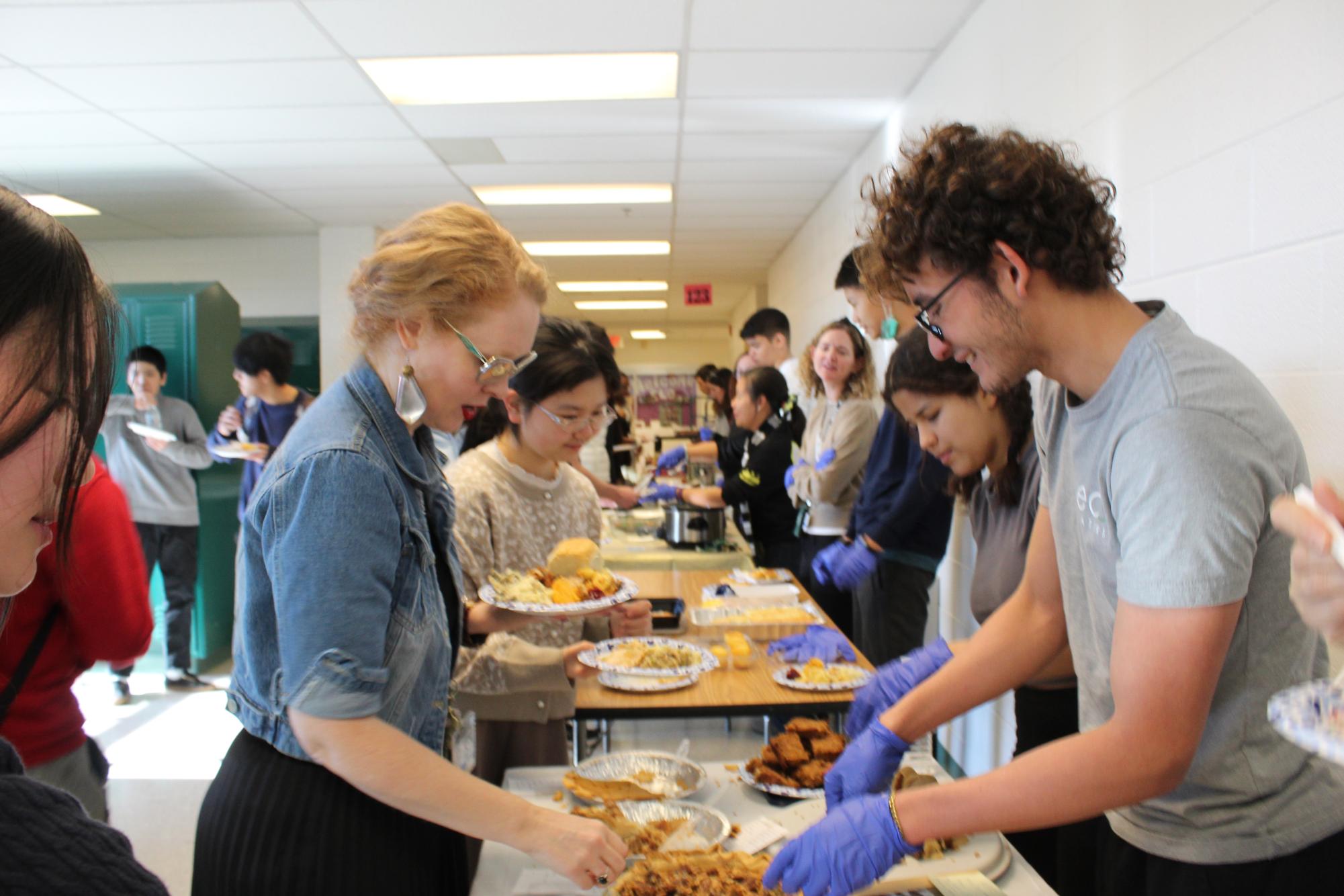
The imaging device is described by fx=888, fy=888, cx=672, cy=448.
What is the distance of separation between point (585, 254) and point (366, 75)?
4.51 meters

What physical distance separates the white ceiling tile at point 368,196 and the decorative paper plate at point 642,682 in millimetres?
4469

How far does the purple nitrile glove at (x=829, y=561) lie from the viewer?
3.33 m

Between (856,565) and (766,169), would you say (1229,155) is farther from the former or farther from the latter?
(766,169)

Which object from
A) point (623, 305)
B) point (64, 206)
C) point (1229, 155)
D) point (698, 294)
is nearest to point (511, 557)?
point (1229, 155)

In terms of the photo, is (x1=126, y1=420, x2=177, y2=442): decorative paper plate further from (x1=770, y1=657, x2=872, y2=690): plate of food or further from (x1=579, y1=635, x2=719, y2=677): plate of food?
→ (x1=770, y1=657, x2=872, y2=690): plate of food

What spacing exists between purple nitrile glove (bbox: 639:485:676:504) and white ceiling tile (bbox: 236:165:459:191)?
2.37 m

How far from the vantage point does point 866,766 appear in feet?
4.48

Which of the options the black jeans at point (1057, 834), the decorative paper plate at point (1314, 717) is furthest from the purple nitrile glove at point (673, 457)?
the decorative paper plate at point (1314, 717)

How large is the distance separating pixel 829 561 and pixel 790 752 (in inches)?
74.4

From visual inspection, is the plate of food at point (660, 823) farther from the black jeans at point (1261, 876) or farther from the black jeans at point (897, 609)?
the black jeans at point (897, 609)

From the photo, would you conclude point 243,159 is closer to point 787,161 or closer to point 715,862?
point 787,161

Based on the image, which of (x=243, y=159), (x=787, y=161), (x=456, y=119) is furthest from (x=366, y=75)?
(x=787, y=161)

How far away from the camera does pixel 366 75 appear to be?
3.89 meters

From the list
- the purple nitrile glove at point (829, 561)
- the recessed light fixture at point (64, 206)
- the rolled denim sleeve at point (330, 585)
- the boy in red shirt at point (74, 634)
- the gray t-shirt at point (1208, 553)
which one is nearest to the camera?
the gray t-shirt at point (1208, 553)
